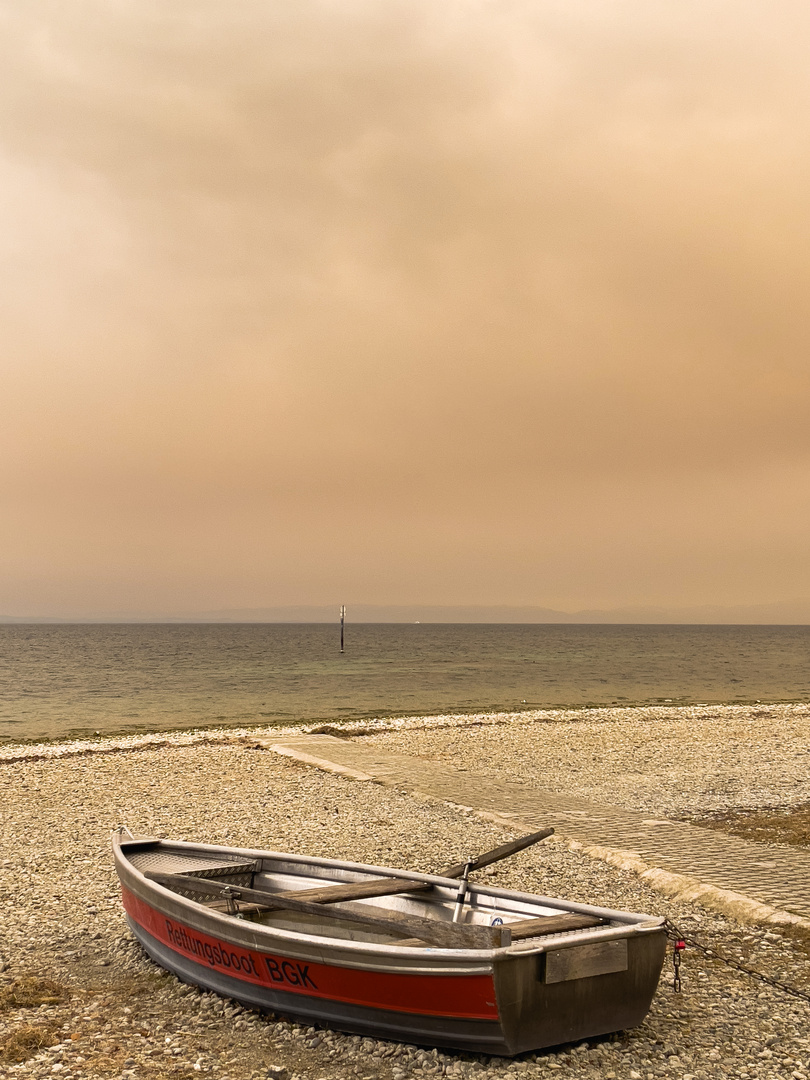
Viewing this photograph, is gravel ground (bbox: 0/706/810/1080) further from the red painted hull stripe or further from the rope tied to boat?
the red painted hull stripe

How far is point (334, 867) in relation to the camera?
8750mm

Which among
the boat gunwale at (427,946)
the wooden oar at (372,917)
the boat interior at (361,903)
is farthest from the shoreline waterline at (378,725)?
the boat gunwale at (427,946)

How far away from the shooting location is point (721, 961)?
27.1 ft

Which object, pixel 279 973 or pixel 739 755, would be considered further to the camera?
pixel 739 755

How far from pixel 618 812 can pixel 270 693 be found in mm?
35264

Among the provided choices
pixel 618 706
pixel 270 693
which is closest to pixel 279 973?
pixel 618 706

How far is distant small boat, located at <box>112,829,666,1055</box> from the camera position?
19.8 feet

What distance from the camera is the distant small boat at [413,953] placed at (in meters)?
6.04

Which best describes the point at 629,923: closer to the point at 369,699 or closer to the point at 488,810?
the point at 488,810

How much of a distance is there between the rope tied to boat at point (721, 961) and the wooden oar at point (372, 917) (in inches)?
65.5

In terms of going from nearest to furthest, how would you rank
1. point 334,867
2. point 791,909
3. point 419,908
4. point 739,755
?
point 419,908 < point 334,867 < point 791,909 < point 739,755

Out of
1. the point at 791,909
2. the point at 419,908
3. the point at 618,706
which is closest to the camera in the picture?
the point at 419,908

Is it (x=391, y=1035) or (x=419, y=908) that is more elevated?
(x=419, y=908)

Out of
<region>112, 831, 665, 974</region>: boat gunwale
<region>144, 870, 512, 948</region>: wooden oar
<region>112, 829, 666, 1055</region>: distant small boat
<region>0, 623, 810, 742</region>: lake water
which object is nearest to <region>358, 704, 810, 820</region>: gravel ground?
<region>0, 623, 810, 742</region>: lake water
